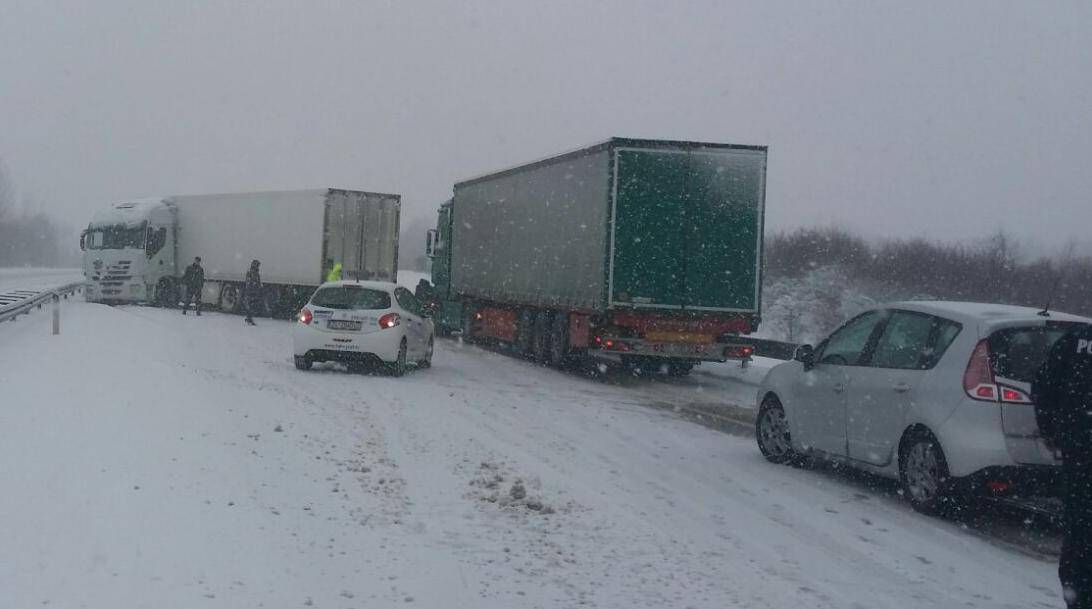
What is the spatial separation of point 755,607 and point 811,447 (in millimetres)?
4450

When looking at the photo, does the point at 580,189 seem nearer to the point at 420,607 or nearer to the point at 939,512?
the point at 939,512

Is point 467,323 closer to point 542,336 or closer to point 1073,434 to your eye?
point 542,336

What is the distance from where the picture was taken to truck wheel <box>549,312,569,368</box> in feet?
65.8

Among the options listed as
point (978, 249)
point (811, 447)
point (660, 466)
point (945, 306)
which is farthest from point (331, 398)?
point (978, 249)

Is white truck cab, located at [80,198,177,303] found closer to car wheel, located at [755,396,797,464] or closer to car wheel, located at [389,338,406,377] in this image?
car wheel, located at [389,338,406,377]

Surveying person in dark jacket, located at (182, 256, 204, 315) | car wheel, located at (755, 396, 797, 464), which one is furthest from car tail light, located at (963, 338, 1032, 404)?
person in dark jacket, located at (182, 256, 204, 315)

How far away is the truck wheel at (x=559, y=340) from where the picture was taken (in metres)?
20.1

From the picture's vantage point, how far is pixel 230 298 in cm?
3672

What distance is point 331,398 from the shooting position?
1361 centimetres

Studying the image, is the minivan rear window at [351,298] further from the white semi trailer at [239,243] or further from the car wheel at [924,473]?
the white semi trailer at [239,243]

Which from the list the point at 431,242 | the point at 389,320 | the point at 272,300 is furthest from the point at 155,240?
the point at 389,320

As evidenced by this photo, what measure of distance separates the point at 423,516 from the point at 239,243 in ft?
98.5

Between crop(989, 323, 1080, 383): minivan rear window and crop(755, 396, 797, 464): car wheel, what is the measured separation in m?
2.81

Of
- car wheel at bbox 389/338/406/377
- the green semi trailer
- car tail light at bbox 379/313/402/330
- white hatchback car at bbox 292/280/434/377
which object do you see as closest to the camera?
white hatchback car at bbox 292/280/434/377
